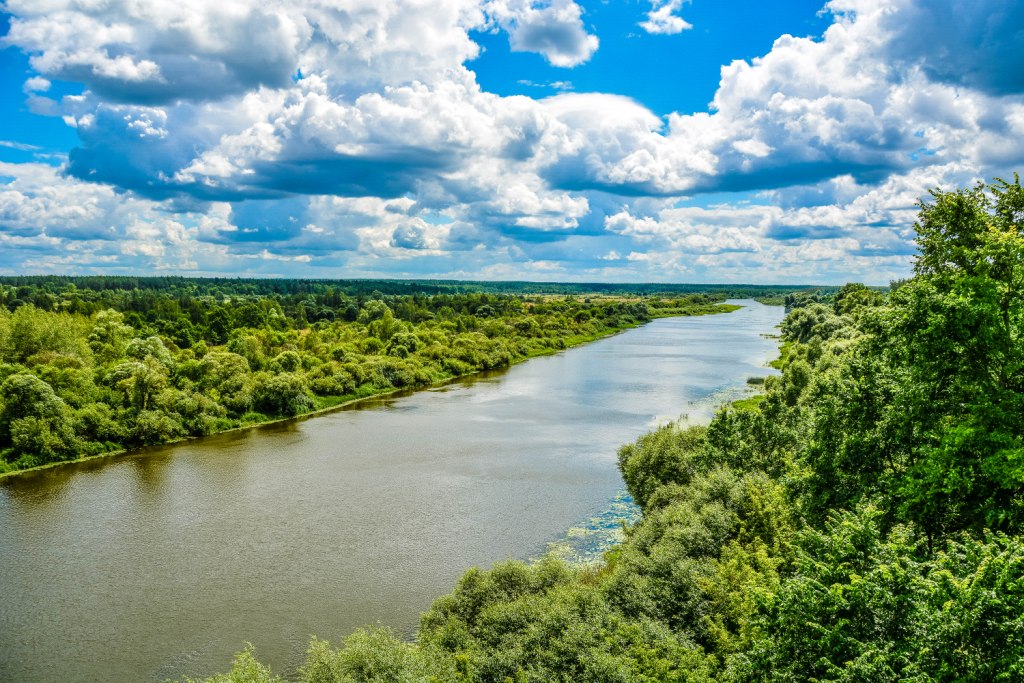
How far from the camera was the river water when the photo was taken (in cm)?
2383

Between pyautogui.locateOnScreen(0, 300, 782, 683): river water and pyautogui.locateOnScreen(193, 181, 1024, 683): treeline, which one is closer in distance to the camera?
pyautogui.locateOnScreen(193, 181, 1024, 683): treeline

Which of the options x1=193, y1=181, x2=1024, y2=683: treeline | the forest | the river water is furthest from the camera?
the forest

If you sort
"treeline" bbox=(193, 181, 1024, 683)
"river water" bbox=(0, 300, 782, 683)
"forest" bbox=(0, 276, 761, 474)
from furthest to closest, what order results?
"forest" bbox=(0, 276, 761, 474) → "river water" bbox=(0, 300, 782, 683) → "treeline" bbox=(193, 181, 1024, 683)

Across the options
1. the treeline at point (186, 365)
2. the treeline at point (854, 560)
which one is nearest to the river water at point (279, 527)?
the treeline at point (186, 365)

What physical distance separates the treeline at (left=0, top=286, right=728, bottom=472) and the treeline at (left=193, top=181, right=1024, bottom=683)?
3884cm

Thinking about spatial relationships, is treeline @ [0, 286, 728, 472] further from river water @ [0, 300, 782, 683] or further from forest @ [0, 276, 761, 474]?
river water @ [0, 300, 782, 683]

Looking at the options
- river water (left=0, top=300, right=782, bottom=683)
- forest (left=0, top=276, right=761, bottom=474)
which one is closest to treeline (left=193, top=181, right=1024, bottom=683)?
river water (left=0, top=300, right=782, bottom=683)

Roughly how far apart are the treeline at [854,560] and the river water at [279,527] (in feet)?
22.6

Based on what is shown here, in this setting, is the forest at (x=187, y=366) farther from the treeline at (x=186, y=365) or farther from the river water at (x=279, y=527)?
the river water at (x=279, y=527)

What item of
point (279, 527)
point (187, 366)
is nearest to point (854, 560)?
point (279, 527)

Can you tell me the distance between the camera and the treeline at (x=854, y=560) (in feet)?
35.6

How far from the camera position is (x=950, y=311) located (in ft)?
52.0

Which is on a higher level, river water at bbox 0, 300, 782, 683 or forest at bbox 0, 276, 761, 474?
forest at bbox 0, 276, 761, 474

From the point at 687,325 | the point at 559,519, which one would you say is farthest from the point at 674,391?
the point at 687,325
